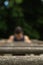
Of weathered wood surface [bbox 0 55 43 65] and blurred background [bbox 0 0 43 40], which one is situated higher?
blurred background [bbox 0 0 43 40]

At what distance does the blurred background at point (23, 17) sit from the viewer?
668 centimetres

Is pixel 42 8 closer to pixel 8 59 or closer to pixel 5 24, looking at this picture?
pixel 5 24

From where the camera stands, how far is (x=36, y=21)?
283 inches

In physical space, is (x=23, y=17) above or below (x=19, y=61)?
above

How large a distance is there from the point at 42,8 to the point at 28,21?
57 cm

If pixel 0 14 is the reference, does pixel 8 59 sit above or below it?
below

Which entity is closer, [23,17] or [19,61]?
[19,61]

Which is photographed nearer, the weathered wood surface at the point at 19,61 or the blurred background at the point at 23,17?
the weathered wood surface at the point at 19,61

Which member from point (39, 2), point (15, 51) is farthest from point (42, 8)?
point (15, 51)

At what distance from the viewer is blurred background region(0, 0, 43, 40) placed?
6.68 m

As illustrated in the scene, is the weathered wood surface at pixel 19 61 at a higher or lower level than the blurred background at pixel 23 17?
lower

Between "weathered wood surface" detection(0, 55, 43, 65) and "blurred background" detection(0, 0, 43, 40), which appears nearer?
"weathered wood surface" detection(0, 55, 43, 65)

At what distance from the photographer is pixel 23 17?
710cm

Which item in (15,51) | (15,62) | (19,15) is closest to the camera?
(15,62)
